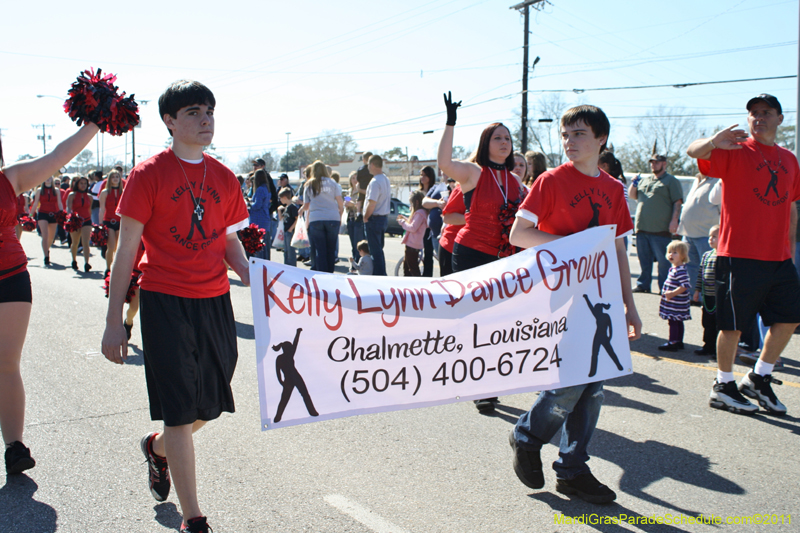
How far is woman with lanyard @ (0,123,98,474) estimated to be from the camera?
3.56 metres

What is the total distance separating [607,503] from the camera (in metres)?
3.34

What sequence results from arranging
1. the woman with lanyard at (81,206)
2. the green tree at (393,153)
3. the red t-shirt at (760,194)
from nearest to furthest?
the red t-shirt at (760,194), the woman with lanyard at (81,206), the green tree at (393,153)

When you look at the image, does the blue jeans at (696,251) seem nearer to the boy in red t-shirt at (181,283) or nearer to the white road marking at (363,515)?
the white road marking at (363,515)

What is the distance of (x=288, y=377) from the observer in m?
2.97

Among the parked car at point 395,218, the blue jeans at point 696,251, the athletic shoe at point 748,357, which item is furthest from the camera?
the parked car at point 395,218

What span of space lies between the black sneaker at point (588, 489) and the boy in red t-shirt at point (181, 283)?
71.7 inches

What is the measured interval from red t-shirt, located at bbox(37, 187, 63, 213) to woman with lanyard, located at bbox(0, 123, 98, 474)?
1130 cm

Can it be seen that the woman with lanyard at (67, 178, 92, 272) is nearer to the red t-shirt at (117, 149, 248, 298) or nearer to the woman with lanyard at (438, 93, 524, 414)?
the woman with lanyard at (438, 93, 524, 414)

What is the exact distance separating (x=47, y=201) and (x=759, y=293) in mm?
13690

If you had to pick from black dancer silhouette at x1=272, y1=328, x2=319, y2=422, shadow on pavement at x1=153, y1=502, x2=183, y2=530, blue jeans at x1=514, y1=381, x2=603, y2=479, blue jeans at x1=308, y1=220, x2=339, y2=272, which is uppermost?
blue jeans at x1=308, y1=220, x2=339, y2=272

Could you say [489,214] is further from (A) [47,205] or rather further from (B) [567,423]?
(A) [47,205]


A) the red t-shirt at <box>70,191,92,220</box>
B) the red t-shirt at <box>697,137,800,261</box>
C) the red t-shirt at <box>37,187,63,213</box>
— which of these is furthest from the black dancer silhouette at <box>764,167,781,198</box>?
the red t-shirt at <box>37,187,63,213</box>

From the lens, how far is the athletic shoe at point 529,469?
11.1 ft

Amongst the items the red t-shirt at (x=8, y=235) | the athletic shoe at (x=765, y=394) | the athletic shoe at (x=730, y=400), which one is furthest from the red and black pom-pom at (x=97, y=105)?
the athletic shoe at (x=765, y=394)
